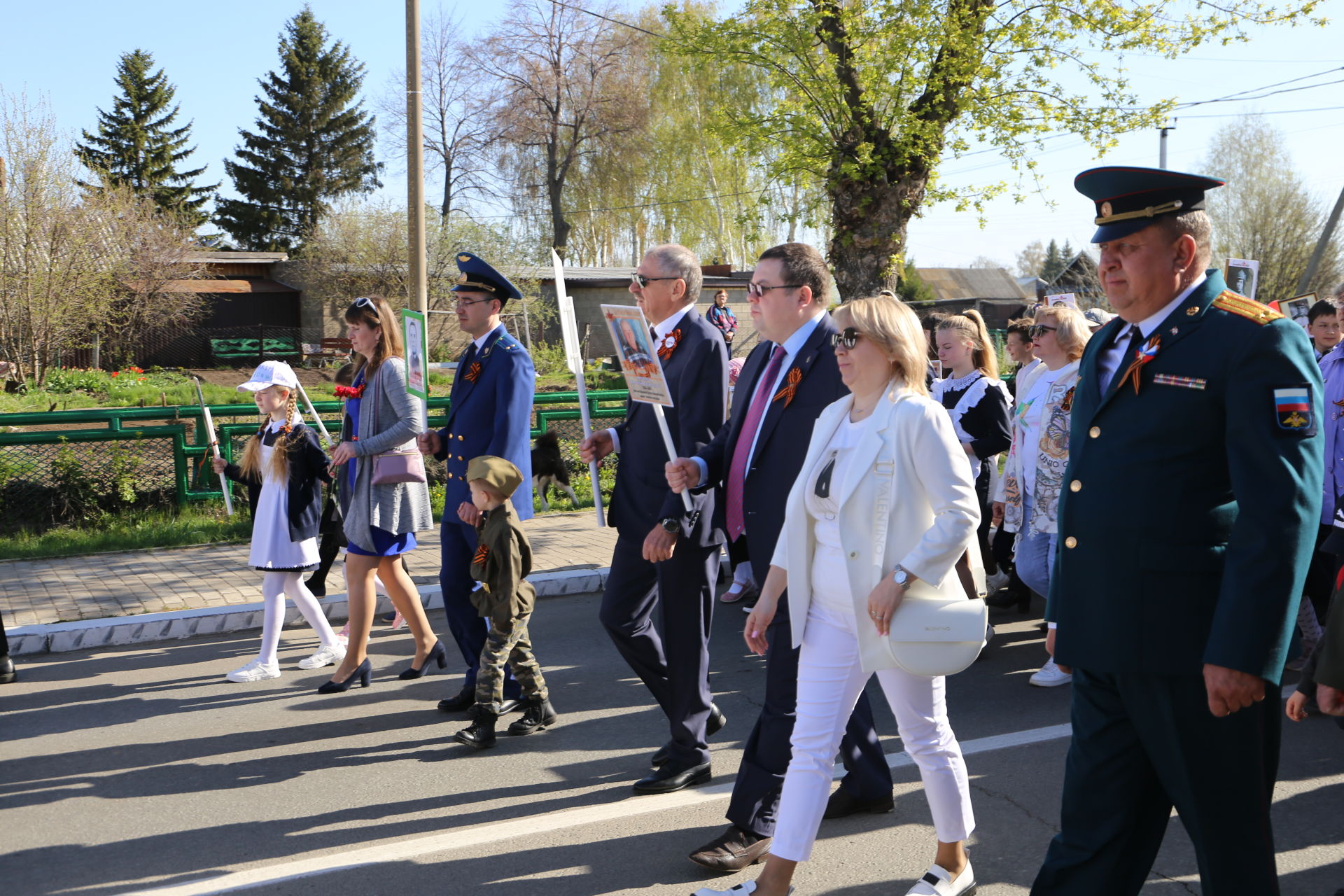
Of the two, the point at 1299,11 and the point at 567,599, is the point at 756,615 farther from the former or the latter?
the point at 1299,11

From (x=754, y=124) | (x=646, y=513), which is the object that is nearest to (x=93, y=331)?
(x=754, y=124)

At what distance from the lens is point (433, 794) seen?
457cm

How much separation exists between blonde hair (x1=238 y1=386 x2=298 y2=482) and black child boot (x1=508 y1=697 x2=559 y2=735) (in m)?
2.01

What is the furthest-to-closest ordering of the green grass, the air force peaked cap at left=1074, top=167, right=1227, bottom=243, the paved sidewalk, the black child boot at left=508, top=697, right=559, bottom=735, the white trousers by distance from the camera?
the green grass < the paved sidewalk < the black child boot at left=508, top=697, right=559, bottom=735 < the white trousers < the air force peaked cap at left=1074, top=167, right=1227, bottom=243

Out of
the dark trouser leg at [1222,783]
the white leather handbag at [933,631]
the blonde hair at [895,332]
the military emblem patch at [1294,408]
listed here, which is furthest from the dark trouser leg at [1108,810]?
the blonde hair at [895,332]

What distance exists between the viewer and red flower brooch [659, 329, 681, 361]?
Result: 449 centimetres

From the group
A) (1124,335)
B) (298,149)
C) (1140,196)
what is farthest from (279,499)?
(298,149)

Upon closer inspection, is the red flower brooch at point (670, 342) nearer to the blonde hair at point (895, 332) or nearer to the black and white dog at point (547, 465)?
the blonde hair at point (895, 332)

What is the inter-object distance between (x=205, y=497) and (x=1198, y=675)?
980cm

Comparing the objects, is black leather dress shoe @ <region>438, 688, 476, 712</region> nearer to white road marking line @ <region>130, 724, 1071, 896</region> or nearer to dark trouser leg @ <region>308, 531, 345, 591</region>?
white road marking line @ <region>130, 724, 1071, 896</region>

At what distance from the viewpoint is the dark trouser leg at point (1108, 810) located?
269cm

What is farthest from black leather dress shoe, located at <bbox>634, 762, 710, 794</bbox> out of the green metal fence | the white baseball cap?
the green metal fence

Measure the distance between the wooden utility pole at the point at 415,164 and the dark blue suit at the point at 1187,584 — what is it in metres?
9.61

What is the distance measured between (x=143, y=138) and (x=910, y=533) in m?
53.5
